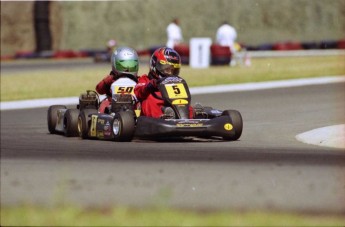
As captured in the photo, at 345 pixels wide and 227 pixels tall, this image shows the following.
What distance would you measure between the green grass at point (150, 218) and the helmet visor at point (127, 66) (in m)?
5.72

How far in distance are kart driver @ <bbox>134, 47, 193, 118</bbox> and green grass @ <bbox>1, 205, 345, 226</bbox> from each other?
483cm

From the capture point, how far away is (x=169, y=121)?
1135 centimetres

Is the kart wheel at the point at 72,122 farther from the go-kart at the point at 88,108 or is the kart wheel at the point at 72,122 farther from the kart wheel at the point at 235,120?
the kart wheel at the point at 235,120

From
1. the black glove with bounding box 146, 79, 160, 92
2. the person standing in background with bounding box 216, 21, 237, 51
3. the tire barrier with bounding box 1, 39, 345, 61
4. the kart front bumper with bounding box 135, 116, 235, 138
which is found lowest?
the kart front bumper with bounding box 135, 116, 235, 138

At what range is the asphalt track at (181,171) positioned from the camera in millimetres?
7582

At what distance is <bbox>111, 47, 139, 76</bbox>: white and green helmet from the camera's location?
1270 centimetres

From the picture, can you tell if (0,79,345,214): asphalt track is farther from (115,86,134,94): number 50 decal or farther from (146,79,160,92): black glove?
(115,86,134,94): number 50 decal

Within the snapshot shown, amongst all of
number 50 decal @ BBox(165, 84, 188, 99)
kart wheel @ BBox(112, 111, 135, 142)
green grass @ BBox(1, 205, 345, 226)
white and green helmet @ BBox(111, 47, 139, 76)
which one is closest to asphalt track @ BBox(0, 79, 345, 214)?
kart wheel @ BBox(112, 111, 135, 142)

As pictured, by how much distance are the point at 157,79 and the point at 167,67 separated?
0.20 m

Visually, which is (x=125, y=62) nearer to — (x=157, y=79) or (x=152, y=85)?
(x=157, y=79)

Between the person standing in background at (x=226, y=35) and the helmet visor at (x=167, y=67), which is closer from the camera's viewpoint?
the helmet visor at (x=167, y=67)

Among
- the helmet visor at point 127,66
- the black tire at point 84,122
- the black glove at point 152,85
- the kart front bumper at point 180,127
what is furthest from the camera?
the helmet visor at point 127,66

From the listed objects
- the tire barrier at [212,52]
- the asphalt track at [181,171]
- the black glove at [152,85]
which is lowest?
the asphalt track at [181,171]

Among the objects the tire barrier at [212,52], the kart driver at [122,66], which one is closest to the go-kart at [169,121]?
the kart driver at [122,66]
